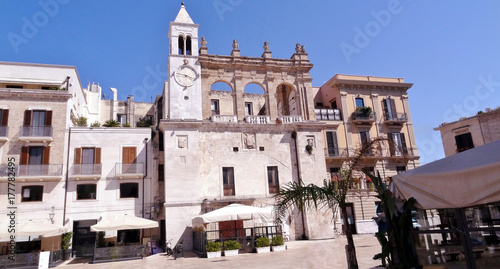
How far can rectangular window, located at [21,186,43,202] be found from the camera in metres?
22.0

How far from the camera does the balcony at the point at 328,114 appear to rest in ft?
103

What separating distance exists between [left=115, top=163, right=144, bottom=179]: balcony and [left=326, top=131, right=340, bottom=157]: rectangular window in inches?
627

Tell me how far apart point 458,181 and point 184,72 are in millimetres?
22886

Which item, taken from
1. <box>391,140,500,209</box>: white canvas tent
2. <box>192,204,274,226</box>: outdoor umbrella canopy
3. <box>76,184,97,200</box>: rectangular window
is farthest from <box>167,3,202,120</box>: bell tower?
<box>391,140,500,209</box>: white canvas tent

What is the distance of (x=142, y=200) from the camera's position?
79.5 feet

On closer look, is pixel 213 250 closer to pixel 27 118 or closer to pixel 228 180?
pixel 228 180

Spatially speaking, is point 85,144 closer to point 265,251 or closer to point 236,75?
point 236,75

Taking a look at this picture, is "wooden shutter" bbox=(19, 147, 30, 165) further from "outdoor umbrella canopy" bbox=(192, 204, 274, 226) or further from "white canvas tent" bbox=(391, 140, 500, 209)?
"white canvas tent" bbox=(391, 140, 500, 209)

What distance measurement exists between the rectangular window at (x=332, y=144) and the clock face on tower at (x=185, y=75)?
42.4 ft

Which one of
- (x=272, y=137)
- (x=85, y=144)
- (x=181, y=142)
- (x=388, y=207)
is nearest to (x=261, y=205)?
(x=272, y=137)

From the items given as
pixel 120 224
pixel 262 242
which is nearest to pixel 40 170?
pixel 120 224

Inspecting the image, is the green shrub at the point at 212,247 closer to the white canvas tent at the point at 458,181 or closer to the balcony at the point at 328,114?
the white canvas tent at the point at 458,181

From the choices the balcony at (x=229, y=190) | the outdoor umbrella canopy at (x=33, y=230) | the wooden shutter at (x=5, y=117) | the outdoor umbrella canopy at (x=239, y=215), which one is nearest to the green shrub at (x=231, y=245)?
the outdoor umbrella canopy at (x=239, y=215)

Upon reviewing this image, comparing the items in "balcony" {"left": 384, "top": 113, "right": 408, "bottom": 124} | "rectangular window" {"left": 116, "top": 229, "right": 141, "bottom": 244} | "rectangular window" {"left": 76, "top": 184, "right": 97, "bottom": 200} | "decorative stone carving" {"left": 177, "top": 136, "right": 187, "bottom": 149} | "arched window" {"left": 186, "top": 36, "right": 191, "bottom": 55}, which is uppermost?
"arched window" {"left": 186, "top": 36, "right": 191, "bottom": 55}
